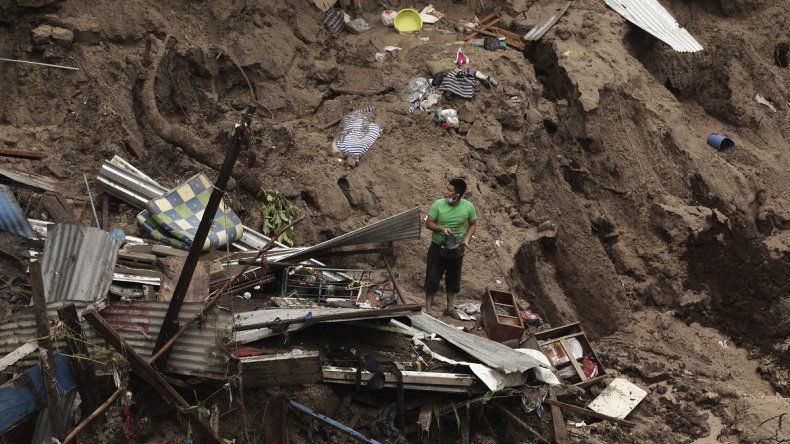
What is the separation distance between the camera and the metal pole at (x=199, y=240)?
5.70 m

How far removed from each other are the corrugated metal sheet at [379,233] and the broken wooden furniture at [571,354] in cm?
172

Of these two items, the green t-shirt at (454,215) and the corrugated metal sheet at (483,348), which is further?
the green t-shirt at (454,215)

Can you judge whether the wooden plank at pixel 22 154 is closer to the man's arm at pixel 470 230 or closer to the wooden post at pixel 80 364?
the wooden post at pixel 80 364

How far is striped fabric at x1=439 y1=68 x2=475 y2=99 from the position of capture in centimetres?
1171

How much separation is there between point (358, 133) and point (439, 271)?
262cm

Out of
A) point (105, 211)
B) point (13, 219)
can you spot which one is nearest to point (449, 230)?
point (105, 211)

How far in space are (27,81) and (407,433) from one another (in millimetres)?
5729

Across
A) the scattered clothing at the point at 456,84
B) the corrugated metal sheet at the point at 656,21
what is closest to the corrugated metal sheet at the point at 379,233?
the scattered clothing at the point at 456,84

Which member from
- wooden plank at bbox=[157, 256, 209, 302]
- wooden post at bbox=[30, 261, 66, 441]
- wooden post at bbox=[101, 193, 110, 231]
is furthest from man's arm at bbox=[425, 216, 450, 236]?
wooden post at bbox=[30, 261, 66, 441]

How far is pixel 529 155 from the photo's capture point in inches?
468

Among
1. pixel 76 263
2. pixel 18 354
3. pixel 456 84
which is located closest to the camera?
pixel 18 354

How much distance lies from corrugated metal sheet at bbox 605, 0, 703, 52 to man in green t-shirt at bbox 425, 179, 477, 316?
22.2 feet

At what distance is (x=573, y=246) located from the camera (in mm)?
11633

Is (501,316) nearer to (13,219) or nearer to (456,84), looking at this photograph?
(456,84)
